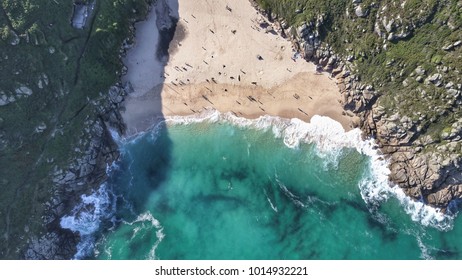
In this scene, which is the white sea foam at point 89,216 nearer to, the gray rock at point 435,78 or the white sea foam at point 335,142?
the white sea foam at point 335,142

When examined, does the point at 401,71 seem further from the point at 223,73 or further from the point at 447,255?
the point at 447,255

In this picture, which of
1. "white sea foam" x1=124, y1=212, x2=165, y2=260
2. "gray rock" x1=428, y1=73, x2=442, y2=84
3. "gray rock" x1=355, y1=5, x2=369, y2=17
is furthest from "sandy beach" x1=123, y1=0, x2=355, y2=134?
"white sea foam" x1=124, y1=212, x2=165, y2=260

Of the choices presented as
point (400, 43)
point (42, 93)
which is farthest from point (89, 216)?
point (400, 43)

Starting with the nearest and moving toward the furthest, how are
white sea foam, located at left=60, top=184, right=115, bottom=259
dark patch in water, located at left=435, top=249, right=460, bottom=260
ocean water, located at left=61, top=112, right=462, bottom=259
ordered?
dark patch in water, located at left=435, top=249, right=460, bottom=260 → ocean water, located at left=61, top=112, right=462, bottom=259 → white sea foam, located at left=60, top=184, right=115, bottom=259

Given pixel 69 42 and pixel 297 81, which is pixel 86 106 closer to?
pixel 69 42

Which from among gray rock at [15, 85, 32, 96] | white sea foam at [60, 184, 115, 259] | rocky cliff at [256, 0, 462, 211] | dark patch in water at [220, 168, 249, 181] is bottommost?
white sea foam at [60, 184, 115, 259]

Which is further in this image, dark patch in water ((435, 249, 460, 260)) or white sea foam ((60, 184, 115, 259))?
white sea foam ((60, 184, 115, 259))

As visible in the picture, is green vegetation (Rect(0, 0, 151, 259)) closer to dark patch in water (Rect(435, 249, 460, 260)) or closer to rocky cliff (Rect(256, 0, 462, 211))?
rocky cliff (Rect(256, 0, 462, 211))
